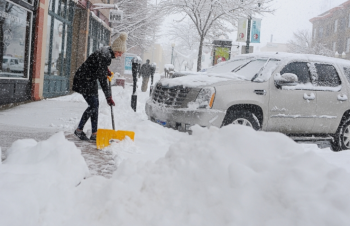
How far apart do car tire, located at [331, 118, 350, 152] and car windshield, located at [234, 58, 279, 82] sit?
1961 mm

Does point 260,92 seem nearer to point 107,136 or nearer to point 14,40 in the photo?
point 107,136

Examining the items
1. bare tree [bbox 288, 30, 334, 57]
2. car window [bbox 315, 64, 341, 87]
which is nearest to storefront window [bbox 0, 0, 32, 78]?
car window [bbox 315, 64, 341, 87]

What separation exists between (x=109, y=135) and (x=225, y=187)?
10.1 ft

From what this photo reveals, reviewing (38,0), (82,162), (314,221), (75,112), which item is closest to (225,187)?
(314,221)

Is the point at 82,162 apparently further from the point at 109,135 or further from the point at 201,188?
the point at 109,135

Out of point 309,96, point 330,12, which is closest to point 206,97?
point 309,96

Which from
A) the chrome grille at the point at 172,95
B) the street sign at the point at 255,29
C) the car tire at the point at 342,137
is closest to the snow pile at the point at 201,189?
the chrome grille at the point at 172,95

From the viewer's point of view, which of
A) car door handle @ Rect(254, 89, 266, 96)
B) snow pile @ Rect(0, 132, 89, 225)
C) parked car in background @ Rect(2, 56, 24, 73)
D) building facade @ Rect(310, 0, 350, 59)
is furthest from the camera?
building facade @ Rect(310, 0, 350, 59)

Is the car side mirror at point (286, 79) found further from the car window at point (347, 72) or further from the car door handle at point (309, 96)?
the car window at point (347, 72)

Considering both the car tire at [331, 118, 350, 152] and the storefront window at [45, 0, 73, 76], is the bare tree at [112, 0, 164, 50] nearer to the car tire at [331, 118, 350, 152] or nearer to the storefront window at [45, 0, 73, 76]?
the storefront window at [45, 0, 73, 76]

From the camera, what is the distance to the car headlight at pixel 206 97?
517cm

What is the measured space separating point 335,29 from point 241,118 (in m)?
53.2

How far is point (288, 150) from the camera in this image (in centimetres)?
274

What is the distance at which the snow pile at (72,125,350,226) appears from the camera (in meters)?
2.16
